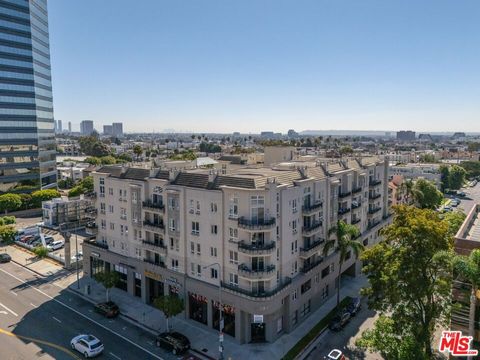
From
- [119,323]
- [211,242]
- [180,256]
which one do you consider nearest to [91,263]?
[119,323]

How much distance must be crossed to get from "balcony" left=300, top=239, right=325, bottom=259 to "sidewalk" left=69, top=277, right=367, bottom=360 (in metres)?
9.11

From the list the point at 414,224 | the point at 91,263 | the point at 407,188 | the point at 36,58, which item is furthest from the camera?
the point at 36,58

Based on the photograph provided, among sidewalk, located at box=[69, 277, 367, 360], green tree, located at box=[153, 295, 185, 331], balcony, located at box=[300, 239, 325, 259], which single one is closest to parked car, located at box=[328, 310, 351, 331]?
sidewalk, located at box=[69, 277, 367, 360]

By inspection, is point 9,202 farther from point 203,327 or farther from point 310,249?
point 310,249

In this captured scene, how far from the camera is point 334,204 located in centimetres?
5662

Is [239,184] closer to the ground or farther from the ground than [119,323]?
farther from the ground

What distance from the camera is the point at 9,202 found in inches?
4210

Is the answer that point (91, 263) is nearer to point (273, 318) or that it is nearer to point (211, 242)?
point (211, 242)

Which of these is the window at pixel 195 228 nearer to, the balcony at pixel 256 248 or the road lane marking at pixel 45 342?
the balcony at pixel 256 248

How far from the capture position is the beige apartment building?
1692 inches

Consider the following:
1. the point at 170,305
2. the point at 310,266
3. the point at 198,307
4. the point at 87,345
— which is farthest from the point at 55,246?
the point at 310,266

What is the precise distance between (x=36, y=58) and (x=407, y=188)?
128 meters

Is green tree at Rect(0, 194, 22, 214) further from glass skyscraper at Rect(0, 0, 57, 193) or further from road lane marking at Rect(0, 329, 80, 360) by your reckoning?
road lane marking at Rect(0, 329, 80, 360)

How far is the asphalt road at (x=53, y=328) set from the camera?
4138cm
